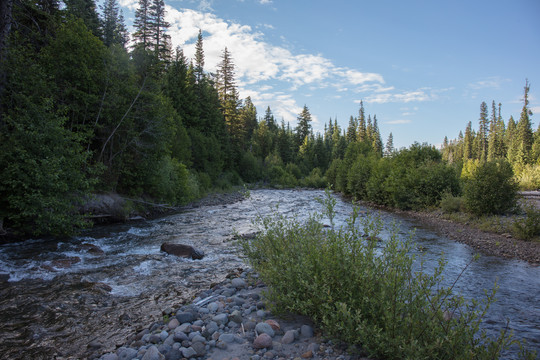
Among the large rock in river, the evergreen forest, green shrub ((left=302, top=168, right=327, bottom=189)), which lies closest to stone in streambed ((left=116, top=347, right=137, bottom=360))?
the evergreen forest

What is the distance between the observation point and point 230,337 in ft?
14.3

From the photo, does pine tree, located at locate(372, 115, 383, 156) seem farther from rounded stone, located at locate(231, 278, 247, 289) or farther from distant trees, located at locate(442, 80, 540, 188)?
rounded stone, located at locate(231, 278, 247, 289)

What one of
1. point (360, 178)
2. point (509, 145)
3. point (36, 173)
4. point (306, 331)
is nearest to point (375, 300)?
point (306, 331)

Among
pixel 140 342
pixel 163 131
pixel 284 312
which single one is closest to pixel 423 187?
pixel 163 131

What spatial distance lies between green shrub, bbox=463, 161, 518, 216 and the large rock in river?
626 inches

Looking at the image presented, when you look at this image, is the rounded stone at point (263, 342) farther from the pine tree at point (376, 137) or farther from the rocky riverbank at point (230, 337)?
the pine tree at point (376, 137)

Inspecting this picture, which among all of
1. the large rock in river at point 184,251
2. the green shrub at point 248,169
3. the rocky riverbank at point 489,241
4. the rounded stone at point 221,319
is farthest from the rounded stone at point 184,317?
the green shrub at point 248,169

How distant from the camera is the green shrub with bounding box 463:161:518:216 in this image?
1642cm

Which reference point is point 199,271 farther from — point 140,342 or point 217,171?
point 217,171

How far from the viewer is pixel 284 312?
15.9 ft

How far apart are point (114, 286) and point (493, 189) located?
18852mm

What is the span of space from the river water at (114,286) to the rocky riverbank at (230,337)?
0.91 meters

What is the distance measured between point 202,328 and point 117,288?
4.04 meters

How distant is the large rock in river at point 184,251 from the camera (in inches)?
405
